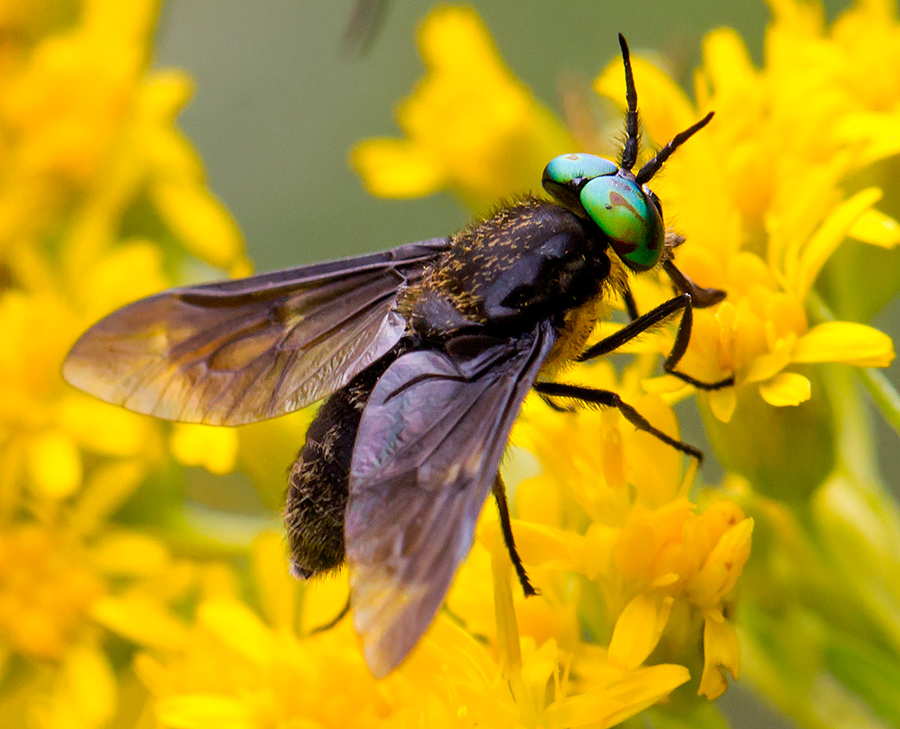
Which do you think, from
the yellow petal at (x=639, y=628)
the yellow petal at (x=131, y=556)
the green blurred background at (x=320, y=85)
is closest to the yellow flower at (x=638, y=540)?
the yellow petal at (x=639, y=628)

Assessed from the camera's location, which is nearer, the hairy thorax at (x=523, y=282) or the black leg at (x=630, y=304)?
the hairy thorax at (x=523, y=282)

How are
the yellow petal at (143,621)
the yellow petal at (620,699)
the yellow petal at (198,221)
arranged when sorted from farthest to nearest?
the yellow petal at (198,221)
the yellow petal at (143,621)
the yellow petal at (620,699)

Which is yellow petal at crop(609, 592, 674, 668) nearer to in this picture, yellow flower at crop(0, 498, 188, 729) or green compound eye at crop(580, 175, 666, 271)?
green compound eye at crop(580, 175, 666, 271)

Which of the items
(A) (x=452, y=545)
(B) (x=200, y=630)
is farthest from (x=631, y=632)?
(B) (x=200, y=630)

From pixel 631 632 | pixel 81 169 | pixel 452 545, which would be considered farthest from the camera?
pixel 81 169

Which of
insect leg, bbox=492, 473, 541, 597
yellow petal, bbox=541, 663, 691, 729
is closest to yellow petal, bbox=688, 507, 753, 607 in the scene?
yellow petal, bbox=541, 663, 691, 729

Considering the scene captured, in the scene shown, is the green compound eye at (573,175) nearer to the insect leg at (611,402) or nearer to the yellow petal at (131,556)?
the insect leg at (611,402)

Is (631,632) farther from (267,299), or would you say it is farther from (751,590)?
(267,299)
